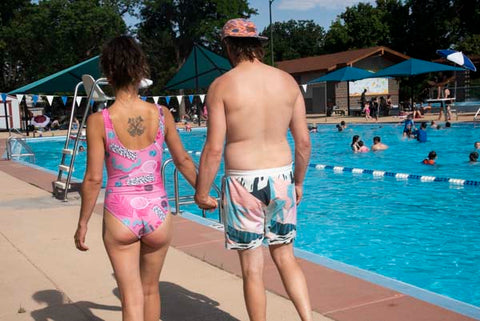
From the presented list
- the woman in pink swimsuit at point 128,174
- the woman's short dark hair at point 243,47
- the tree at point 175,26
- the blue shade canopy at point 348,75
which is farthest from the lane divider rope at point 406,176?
the tree at point 175,26

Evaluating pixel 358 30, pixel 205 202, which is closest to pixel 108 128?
pixel 205 202

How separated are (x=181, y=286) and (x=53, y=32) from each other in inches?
1601

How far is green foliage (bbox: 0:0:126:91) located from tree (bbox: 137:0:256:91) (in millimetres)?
7973

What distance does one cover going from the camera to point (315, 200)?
10516 mm

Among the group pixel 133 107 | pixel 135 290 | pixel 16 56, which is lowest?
pixel 135 290

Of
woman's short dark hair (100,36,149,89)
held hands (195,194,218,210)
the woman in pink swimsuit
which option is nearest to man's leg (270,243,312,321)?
held hands (195,194,218,210)

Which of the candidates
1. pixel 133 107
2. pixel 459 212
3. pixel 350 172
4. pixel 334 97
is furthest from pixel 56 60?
pixel 133 107

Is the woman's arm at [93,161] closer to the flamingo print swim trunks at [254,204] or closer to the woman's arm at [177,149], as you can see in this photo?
the woman's arm at [177,149]

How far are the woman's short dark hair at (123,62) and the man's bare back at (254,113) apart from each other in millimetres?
411

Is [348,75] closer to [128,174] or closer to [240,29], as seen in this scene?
[240,29]

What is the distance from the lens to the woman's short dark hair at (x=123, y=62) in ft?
9.34

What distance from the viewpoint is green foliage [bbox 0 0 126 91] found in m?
41.0

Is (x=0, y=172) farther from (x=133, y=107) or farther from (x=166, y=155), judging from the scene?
(x=133, y=107)

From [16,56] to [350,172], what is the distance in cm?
3675
